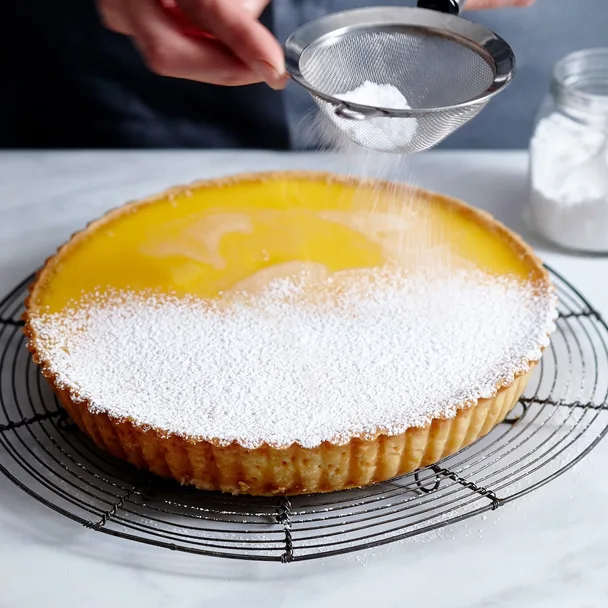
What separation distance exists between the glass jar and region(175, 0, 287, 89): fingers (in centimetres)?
84

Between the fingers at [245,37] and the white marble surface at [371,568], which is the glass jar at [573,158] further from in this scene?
the fingers at [245,37]

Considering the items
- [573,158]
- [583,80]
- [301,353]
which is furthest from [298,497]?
[583,80]

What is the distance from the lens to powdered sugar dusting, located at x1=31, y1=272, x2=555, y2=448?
4.80 ft

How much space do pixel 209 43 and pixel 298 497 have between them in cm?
83

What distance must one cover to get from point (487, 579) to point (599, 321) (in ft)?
2.38

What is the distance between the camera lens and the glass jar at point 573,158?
1.99 meters

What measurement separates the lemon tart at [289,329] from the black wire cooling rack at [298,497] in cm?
5

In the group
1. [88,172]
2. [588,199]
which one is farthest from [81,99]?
[588,199]

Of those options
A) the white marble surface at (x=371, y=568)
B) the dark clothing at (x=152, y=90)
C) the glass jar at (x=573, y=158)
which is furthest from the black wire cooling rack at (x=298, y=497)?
the dark clothing at (x=152, y=90)

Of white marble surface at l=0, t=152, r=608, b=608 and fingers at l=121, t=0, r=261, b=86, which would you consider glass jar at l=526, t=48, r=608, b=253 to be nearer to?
white marble surface at l=0, t=152, r=608, b=608

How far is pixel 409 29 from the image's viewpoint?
1.72 m

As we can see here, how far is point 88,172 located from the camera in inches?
97.0

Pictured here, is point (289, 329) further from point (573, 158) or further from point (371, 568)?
point (573, 158)

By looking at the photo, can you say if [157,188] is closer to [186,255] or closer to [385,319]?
[186,255]
